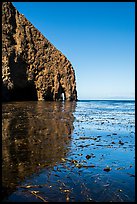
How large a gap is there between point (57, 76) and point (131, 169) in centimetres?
6425

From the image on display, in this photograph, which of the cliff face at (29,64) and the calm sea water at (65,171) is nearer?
the calm sea water at (65,171)

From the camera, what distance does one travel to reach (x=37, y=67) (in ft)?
211

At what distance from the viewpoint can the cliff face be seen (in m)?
51.4

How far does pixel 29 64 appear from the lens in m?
61.4

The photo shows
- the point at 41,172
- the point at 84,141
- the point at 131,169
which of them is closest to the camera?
the point at 41,172

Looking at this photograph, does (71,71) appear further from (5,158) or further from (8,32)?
(5,158)

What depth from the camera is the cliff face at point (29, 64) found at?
51.4 meters

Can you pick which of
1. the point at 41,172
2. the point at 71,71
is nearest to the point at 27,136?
the point at 41,172

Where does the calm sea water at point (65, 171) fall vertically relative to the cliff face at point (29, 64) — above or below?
below

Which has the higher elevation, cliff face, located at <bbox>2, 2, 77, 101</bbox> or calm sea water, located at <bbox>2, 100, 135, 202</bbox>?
cliff face, located at <bbox>2, 2, 77, 101</bbox>

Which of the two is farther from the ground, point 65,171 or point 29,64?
point 29,64

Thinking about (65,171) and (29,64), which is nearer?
(65,171)

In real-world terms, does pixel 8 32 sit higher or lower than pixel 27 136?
higher

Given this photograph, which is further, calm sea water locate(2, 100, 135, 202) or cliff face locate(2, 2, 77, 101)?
cliff face locate(2, 2, 77, 101)
